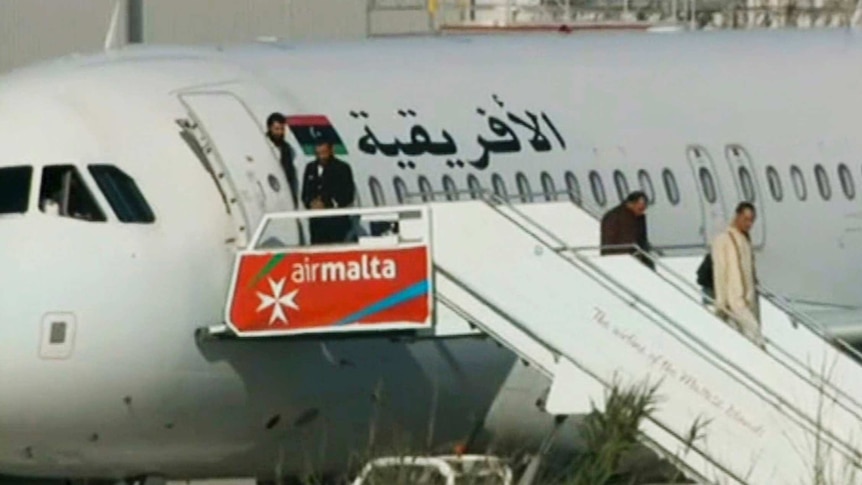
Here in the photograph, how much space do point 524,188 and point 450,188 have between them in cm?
93

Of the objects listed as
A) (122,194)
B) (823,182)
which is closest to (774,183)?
(823,182)

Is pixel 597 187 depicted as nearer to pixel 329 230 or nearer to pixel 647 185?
pixel 647 185

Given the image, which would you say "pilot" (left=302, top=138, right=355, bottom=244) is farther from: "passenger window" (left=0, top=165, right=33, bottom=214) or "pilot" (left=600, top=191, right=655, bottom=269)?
"passenger window" (left=0, top=165, right=33, bottom=214)

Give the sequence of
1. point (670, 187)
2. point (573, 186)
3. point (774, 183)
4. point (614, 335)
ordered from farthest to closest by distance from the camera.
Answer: point (774, 183) < point (670, 187) < point (573, 186) < point (614, 335)

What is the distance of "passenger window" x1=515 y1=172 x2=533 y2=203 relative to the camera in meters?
26.5

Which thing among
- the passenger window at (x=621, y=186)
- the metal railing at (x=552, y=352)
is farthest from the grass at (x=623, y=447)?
the passenger window at (x=621, y=186)

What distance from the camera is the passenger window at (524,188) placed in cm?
2645

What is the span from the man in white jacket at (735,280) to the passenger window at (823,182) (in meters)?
4.70

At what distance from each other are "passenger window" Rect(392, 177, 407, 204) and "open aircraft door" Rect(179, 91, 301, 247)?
1197mm

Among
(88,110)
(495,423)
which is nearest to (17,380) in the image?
(88,110)

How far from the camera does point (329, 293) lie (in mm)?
22672

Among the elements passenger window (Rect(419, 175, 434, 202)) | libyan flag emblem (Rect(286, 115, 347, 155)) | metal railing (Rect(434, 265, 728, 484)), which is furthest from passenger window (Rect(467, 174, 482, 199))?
metal railing (Rect(434, 265, 728, 484))

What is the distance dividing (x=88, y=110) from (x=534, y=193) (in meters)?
4.16

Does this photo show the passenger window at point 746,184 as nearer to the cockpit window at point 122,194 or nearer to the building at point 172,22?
the cockpit window at point 122,194
